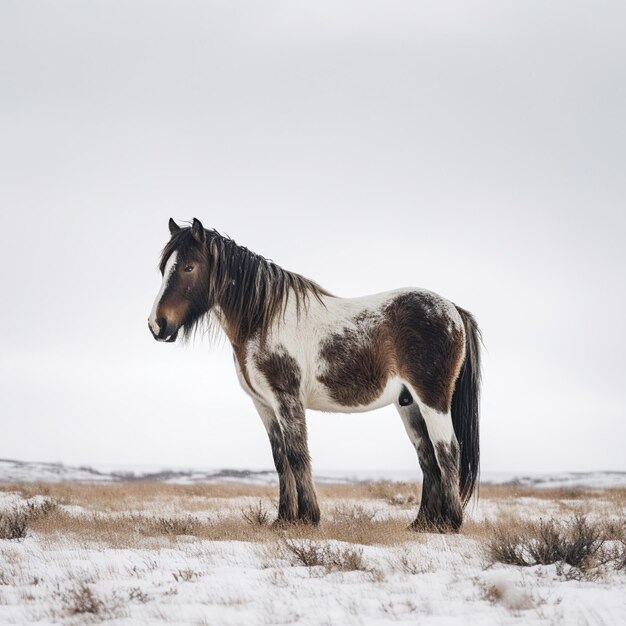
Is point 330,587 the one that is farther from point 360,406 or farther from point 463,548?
point 360,406

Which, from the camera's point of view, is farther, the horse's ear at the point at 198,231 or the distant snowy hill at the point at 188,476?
the distant snowy hill at the point at 188,476

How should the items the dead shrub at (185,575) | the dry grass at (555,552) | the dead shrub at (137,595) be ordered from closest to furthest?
the dead shrub at (137,595), the dead shrub at (185,575), the dry grass at (555,552)

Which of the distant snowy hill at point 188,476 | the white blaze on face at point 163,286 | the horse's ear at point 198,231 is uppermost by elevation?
the horse's ear at point 198,231

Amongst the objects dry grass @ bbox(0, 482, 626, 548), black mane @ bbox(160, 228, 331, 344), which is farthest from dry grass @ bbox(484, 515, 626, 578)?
black mane @ bbox(160, 228, 331, 344)

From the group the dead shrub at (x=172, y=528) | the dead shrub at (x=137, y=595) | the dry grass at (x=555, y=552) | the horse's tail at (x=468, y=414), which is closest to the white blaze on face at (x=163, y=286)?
Answer: the dead shrub at (x=172, y=528)

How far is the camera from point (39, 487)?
56.3ft

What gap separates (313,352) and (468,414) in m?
2.32

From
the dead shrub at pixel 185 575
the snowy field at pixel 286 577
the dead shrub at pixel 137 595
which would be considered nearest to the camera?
the snowy field at pixel 286 577

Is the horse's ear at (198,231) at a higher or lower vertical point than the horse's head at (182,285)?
higher

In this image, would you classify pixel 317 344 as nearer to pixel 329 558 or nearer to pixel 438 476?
pixel 438 476

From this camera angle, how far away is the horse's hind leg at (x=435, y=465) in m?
9.07

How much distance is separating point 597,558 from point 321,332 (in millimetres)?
4364

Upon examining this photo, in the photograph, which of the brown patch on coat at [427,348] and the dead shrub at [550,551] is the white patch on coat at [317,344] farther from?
the dead shrub at [550,551]

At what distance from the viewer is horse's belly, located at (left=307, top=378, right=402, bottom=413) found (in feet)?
30.6
